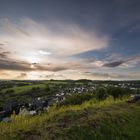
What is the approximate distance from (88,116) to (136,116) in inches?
119

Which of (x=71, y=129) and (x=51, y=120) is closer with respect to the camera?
(x=71, y=129)

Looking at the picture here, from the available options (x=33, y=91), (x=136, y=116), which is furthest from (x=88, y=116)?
(x=33, y=91)

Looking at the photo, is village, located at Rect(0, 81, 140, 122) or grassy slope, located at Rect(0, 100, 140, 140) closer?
grassy slope, located at Rect(0, 100, 140, 140)

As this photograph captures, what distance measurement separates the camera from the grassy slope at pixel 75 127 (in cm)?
639

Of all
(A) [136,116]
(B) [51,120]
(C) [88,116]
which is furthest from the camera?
(A) [136,116]

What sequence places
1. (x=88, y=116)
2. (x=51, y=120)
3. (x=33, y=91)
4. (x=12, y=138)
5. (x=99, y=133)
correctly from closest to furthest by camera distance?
(x=12, y=138), (x=99, y=133), (x=51, y=120), (x=88, y=116), (x=33, y=91)

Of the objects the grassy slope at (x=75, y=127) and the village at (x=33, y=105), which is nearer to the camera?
the grassy slope at (x=75, y=127)

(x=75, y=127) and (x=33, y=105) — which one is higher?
(x=75, y=127)

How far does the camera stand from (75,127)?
697 centimetres

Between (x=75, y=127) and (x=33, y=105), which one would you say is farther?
(x=33, y=105)

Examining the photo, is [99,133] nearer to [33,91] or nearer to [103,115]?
[103,115]

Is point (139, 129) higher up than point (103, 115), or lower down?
lower down

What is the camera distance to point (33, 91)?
115 meters

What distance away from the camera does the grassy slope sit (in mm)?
6387
